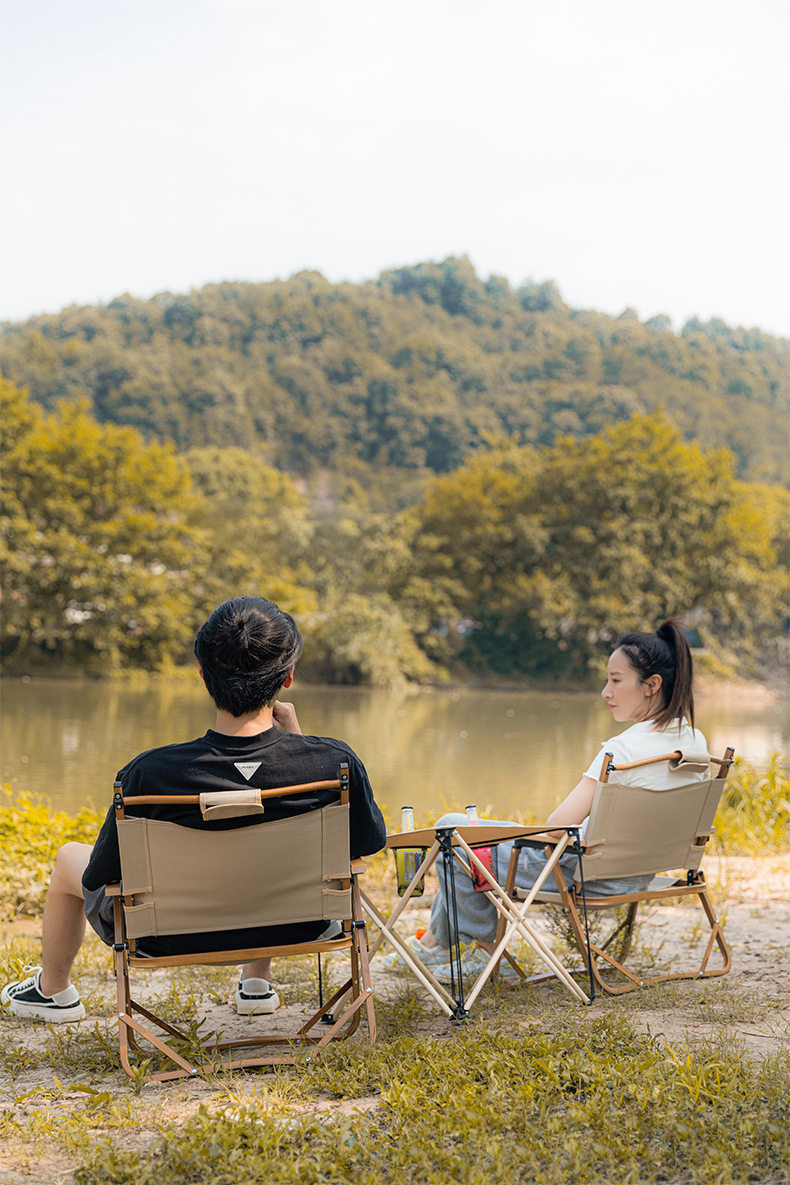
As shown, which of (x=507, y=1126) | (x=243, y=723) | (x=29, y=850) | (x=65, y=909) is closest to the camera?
(x=507, y=1126)

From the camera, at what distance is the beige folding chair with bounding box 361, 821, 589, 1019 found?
2.75 metres

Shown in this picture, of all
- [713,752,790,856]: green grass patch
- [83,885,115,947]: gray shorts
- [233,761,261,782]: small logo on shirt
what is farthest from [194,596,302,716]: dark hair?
[713,752,790,856]: green grass patch

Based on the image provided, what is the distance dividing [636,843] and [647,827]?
0.19 feet

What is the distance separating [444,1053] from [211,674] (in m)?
1.03

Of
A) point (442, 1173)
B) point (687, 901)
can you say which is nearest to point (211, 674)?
point (442, 1173)

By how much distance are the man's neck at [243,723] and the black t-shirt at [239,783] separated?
0.07ft

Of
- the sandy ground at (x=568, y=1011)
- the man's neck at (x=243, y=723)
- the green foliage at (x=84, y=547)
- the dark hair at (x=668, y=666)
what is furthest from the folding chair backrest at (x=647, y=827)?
the green foliage at (x=84, y=547)

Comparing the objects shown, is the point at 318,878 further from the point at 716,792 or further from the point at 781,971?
the point at 781,971

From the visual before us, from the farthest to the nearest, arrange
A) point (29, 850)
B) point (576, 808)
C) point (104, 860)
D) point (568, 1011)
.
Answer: point (29, 850) < point (576, 808) < point (568, 1011) < point (104, 860)

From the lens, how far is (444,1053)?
2367mm

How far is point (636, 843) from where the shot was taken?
3.16m

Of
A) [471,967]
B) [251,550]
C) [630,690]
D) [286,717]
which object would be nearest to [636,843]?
[630,690]

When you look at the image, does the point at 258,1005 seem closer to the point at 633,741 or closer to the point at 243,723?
the point at 243,723

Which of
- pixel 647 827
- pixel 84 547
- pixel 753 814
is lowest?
pixel 753 814
